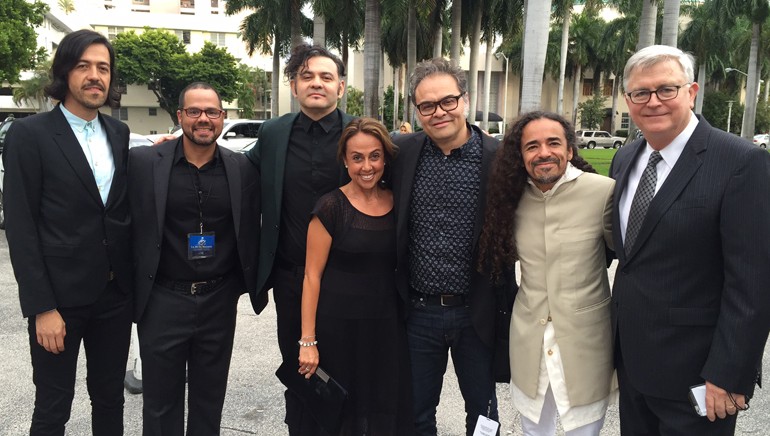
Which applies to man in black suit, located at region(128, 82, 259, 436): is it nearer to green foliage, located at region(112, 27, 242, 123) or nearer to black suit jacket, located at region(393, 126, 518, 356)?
black suit jacket, located at region(393, 126, 518, 356)

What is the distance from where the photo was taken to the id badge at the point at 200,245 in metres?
2.92

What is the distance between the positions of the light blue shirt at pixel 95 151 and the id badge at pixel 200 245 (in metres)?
0.48

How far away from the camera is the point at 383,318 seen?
2902mm

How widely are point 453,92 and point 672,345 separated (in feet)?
4.97

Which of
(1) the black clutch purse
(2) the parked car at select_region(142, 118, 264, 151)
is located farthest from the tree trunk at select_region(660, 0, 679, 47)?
(1) the black clutch purse

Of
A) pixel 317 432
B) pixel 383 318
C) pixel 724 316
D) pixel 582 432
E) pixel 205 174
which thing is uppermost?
pixel 205 174

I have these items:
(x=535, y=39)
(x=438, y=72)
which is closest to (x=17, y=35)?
(x=535, y=39)

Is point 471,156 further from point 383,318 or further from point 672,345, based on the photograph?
point 672,345

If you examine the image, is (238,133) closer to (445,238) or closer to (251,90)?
(445,238)

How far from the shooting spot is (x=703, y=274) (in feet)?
7.11

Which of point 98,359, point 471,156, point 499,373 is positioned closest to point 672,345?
point 499,373

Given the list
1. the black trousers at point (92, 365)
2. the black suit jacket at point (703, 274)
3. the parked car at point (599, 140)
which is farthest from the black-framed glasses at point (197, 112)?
the parked car at point (599, 140)

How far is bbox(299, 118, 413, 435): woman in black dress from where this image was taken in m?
2.83

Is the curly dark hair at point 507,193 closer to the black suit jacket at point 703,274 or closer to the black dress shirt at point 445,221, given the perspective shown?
the black dress shirt at point 445,221
